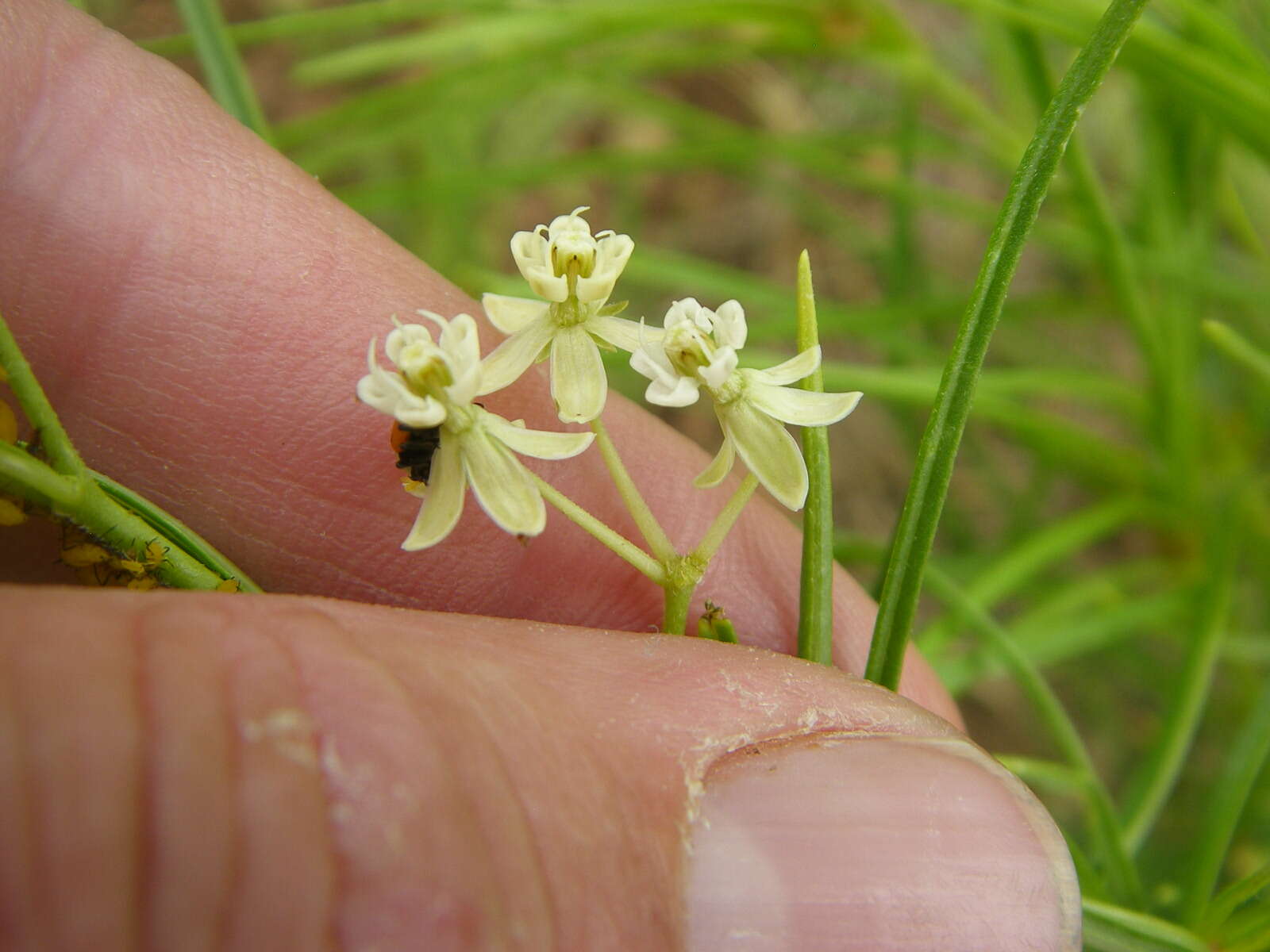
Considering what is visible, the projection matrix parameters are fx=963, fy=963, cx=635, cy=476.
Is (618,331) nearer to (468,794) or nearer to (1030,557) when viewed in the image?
(468,794)

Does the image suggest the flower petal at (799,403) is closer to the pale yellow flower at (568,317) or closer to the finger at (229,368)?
the pale yellow flower at (568,317)

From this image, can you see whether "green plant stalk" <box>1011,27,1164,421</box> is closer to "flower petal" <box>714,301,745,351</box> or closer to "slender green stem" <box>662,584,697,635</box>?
"flower petal" <box>714,301,745,351</box>

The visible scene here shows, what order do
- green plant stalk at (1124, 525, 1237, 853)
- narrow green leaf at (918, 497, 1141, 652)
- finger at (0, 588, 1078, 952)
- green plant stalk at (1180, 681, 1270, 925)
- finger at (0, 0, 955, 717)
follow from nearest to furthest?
1. finger at (0, 588, 1078, 952)
2. green plant stalk at (1180, 681, 1270, 925)
3. finger at (0, 0, 955, 717)
4. green plant stalk at (1124, 525, 1237, 853)
5. narrow green leaf at (918, 497, 1141, 652)

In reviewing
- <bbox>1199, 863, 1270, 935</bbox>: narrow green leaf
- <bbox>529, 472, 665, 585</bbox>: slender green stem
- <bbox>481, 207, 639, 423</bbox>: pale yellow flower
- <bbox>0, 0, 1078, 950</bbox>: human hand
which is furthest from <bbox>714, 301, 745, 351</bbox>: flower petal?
<bbox>1199, 863, 1270, 935</bbox>: narrow green leaf

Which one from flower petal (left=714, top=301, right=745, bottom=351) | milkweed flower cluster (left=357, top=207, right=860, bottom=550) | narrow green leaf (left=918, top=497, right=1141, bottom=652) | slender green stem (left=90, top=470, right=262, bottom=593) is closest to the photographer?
slender green stem (left=90, top=470, right=262, bottom=593)

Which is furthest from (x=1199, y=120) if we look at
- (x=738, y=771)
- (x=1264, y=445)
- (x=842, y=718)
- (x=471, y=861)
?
(x=471, y=861)

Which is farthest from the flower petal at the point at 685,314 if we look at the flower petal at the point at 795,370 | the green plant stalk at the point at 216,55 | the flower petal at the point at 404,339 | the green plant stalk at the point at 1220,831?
the green plant stalk at the point at 1220,831

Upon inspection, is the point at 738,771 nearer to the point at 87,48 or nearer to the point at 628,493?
the point at 628,493
